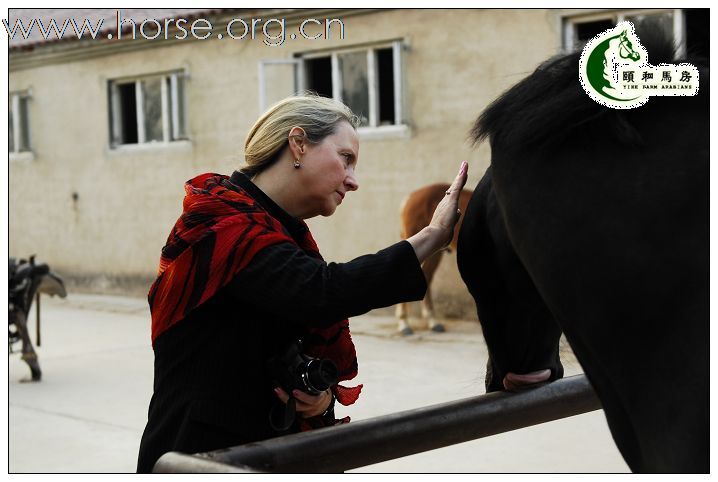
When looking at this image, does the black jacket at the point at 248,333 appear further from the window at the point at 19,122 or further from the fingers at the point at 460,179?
the window at the point at 19,122

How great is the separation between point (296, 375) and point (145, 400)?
4135 mm

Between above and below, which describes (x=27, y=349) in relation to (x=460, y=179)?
below

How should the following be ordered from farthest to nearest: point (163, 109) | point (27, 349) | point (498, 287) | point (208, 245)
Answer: point (163, 109), point (27, 349), point (208, 245), point (498, 287)

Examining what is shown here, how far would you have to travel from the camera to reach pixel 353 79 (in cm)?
837

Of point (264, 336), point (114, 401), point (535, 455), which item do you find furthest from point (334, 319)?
point (114, 401)

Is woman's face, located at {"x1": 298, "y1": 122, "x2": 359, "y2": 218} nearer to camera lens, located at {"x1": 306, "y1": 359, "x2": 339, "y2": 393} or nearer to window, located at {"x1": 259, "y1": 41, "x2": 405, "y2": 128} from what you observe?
camera lens, located at {"x1": 306, "y1": 359, "x2": 339, "y2": 393}

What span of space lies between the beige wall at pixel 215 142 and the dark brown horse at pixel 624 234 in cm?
516

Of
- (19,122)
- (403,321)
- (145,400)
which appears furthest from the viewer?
(19,122)

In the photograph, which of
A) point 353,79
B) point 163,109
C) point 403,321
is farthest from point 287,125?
point 163,109

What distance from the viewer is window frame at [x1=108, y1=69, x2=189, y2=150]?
9.63 metres

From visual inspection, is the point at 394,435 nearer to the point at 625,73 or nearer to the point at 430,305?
the point at 625,73

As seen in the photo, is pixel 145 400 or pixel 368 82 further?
pixel 368 82

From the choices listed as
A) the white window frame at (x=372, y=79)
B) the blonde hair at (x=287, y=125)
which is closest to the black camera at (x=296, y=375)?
the blonde hair at (x=287, y=125)

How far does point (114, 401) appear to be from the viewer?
5.32m
